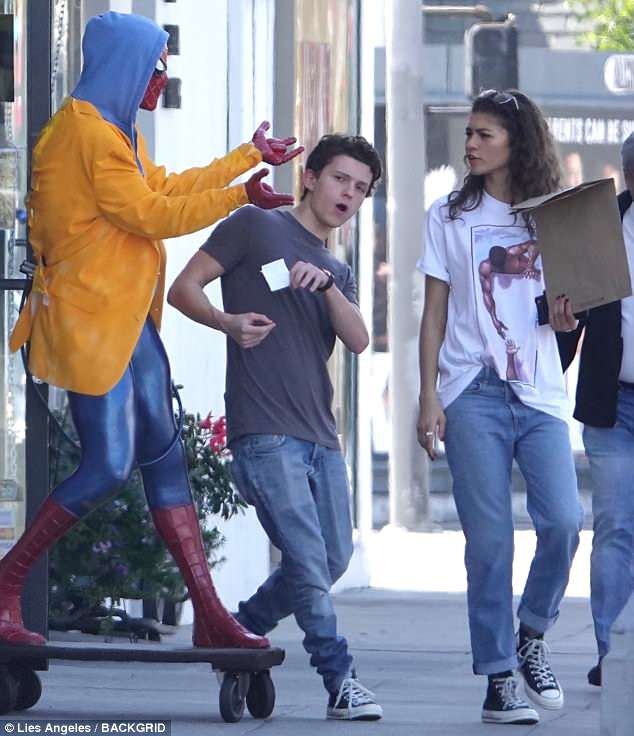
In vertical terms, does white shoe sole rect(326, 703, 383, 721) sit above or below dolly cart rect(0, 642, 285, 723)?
below

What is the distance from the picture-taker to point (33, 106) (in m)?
6.90

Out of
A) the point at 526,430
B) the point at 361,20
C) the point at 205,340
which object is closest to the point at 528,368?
the point at 526,430

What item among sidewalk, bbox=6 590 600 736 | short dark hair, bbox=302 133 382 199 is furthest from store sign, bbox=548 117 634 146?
short dark hair, bbox=302 133 382 199

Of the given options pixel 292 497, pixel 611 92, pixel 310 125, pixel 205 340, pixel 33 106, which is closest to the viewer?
pixel 292 497

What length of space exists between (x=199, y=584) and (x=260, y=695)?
0.38m

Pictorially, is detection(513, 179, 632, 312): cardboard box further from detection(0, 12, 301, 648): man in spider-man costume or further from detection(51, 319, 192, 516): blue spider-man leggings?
detection(51, 319, 192, 516): blue spider-man leggings

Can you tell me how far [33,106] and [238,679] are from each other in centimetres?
189

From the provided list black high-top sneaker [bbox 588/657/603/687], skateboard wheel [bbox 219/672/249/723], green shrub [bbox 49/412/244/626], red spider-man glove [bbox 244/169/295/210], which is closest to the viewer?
red spider-man glove [bbox 244/169/295/210]

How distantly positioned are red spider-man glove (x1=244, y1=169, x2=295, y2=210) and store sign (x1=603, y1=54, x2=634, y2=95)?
16631 millimetres

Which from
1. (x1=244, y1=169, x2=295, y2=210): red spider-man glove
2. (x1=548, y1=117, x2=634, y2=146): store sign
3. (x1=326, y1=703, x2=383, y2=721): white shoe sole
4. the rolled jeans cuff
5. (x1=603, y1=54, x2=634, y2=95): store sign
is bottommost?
(x1=326, y1=703, x2=383, y2=721): white shoe sole

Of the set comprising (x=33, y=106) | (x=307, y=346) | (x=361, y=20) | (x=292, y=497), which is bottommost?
(x=292, y=497)

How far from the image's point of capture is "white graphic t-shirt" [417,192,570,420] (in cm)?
639

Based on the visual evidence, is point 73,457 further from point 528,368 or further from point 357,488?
point 357,488

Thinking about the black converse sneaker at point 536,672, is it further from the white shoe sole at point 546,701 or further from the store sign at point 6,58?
the store sign at point 6,58
